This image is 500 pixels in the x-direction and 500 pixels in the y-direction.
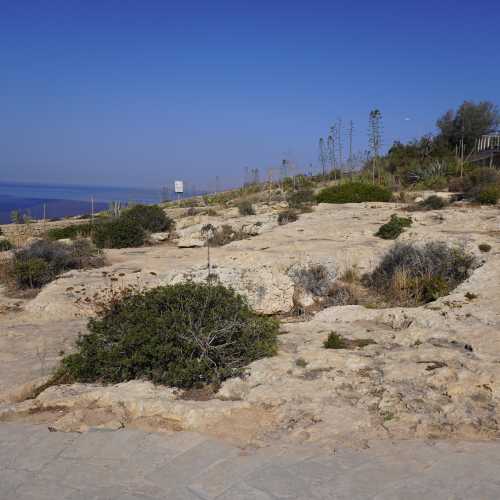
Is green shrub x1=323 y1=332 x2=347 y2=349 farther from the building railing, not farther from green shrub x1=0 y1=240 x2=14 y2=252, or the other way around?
the building railing

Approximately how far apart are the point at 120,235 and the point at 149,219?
7.25 feet

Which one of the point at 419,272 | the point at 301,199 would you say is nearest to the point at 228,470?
the point at 419,272

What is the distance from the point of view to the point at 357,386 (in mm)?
4898

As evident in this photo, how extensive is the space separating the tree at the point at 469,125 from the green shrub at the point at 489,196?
17266mm

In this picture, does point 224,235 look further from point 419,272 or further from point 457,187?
point 457,187

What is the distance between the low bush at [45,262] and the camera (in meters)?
10.8

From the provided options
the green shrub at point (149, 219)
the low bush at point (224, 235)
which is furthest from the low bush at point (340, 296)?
the green shrub at point (149, 219)

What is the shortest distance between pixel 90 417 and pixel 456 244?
9.18 m

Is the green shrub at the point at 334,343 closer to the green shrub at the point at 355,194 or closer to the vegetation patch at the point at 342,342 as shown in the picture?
the vegetation patch at the point at 342,342

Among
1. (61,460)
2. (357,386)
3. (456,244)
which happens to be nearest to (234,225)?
(456,244)

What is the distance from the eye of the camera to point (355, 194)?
21.0 metres

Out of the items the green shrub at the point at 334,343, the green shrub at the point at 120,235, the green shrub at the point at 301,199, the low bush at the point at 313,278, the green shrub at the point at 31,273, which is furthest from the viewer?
the green shrub at the point at 301,199

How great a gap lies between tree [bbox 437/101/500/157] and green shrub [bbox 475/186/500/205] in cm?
1727

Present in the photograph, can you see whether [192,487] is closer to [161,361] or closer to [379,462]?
[379,462]
